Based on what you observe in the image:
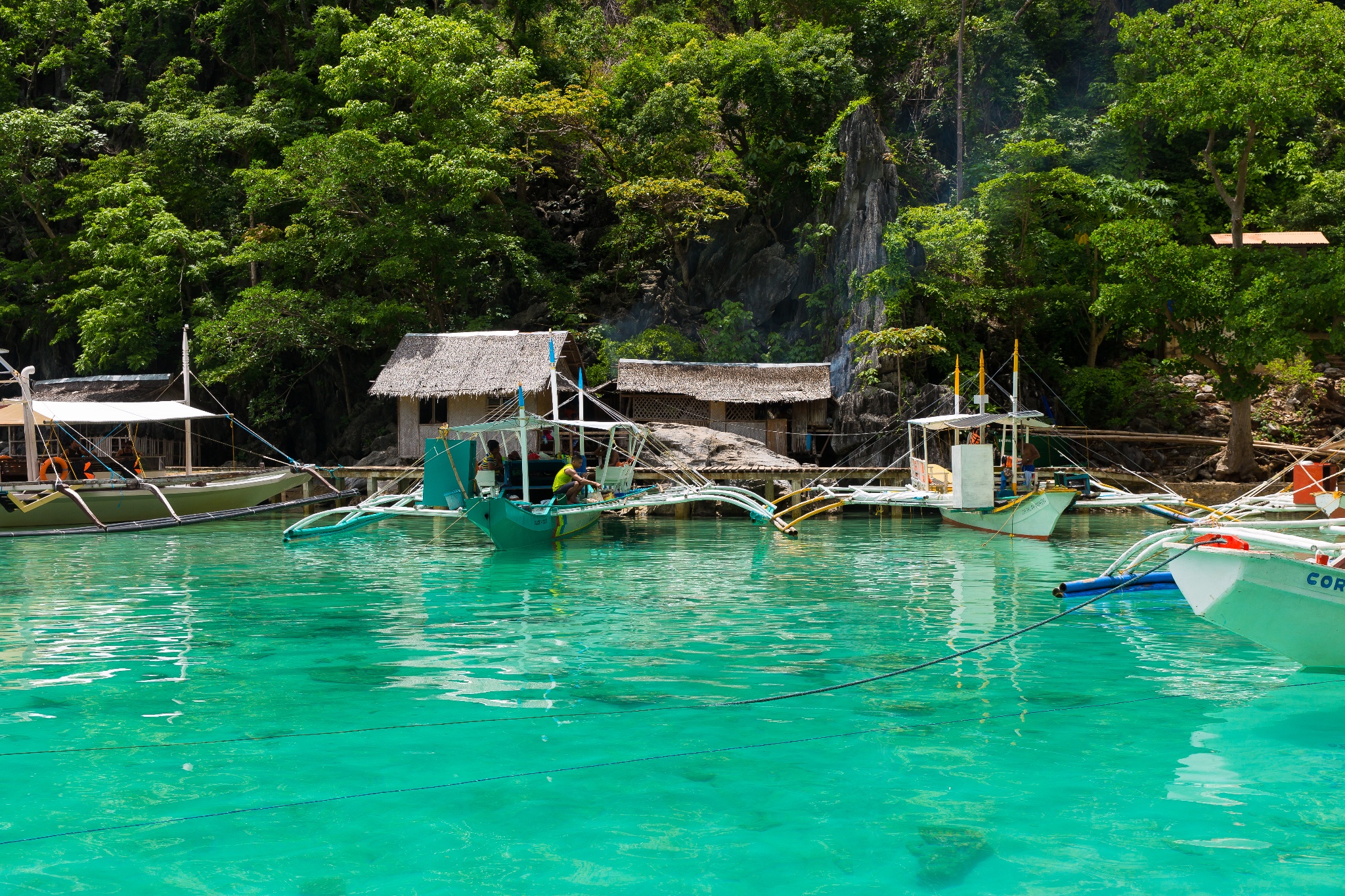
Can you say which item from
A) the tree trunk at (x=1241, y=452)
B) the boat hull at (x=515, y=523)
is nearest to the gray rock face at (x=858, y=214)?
the tree trunk at (x=1241, y=452)

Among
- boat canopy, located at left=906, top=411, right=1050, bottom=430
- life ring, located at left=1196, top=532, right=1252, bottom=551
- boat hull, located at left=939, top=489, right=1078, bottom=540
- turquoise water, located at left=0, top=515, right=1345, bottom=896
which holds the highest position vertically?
boat canopy, located at left=906, top=411, right=1050, bottom=430

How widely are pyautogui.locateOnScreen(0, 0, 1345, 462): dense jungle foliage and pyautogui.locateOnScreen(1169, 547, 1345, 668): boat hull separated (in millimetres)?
19355

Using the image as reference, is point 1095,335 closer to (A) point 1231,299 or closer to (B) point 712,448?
(A) point 1231,299

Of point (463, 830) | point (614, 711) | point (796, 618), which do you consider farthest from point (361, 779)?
point (796, 618)

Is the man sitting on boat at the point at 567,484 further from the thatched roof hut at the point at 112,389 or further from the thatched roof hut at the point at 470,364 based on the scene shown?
the thatched roof hut at the point at 112,389

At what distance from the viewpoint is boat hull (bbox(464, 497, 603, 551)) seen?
16.2m

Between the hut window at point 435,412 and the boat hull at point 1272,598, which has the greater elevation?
the hut window at point 435,412

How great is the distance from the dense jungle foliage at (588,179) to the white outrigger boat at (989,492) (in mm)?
6622

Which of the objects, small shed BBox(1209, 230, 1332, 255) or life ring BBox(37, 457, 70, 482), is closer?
life ring BBox(37, 457, 70, 482)

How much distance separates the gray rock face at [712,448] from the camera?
25.5 meters

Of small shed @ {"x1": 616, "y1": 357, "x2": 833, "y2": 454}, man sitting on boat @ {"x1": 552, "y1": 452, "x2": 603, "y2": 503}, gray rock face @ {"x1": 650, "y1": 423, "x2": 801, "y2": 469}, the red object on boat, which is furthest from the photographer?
small shed @ {"x1": 616, "y1": 357, "x2": 833, "y2": 454}

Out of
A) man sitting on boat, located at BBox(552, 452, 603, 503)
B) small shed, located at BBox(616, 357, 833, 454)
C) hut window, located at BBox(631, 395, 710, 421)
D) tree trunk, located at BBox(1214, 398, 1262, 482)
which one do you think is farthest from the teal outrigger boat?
tree trunk, located at BBox(1214, 398, 1262, 482)

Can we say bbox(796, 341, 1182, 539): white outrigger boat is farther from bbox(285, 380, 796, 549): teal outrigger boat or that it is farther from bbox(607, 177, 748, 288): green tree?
bbox(607, 177, 748, 288): green tree

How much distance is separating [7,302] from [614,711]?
114 feet
